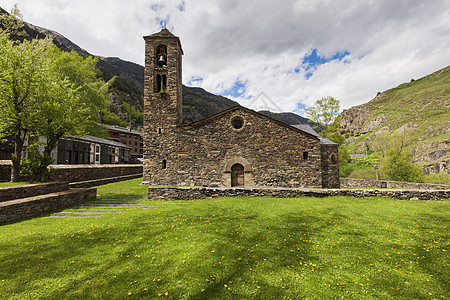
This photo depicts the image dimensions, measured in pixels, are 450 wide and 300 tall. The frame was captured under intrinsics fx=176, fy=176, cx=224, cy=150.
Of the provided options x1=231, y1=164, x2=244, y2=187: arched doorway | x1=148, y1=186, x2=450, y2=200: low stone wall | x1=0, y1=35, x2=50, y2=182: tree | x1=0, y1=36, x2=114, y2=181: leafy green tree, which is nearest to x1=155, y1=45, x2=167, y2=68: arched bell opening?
x1=0, y1=36, x2=114, y2=181: leafy green tree

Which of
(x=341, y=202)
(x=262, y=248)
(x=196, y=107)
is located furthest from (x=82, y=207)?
(x=196, y=107)

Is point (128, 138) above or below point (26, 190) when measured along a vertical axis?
above

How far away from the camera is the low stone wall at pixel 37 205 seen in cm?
734

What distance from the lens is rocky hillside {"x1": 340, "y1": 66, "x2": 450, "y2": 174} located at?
32.9 metres

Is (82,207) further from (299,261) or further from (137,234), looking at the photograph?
(299,261)

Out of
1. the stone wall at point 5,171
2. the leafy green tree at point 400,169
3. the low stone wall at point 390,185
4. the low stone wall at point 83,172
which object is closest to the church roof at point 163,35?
the low stone wall at point 83,172

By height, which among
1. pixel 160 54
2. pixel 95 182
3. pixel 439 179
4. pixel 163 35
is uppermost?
pixel 163 35

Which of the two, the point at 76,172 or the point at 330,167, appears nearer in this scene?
the point at 76,172

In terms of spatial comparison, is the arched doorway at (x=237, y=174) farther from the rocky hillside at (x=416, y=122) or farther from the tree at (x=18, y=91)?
the rocky hillside at (x=416, y=122)

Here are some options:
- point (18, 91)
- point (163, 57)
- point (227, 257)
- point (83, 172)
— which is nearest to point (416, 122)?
point (163, 57)

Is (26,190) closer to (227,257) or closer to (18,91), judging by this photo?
(18,91)

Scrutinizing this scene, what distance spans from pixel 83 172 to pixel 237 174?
14860mm

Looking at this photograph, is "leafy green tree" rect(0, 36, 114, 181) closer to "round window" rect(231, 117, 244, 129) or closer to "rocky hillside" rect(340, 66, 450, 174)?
"round window" rect(231, 117, 244, 129)

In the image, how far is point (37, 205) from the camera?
8406mm
